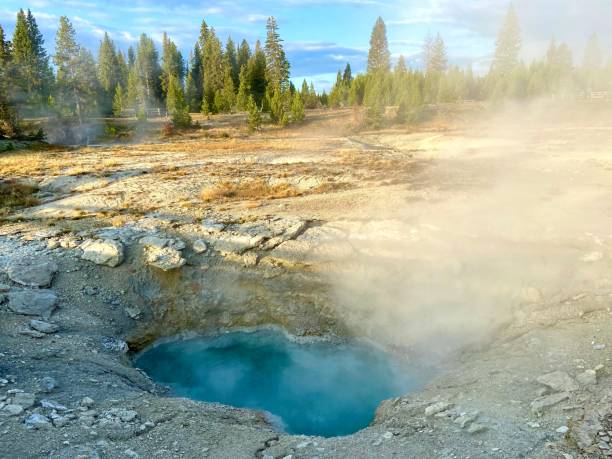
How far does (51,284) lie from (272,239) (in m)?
7.31

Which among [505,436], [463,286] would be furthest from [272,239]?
[505,436]

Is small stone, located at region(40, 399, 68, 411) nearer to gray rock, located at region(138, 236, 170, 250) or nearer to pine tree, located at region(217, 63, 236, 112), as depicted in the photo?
gray rock, located at region(138, 236, 170, 250)

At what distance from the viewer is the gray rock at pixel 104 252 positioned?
15.9m

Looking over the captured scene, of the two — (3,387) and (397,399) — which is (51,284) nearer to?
(3,387)

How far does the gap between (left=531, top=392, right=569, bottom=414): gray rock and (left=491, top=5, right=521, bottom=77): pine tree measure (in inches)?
2925

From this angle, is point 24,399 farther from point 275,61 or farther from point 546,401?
point 275,61

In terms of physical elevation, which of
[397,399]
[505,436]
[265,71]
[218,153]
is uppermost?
[265,71]

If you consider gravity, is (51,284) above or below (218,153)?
below

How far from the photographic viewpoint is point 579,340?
10977 millimetres

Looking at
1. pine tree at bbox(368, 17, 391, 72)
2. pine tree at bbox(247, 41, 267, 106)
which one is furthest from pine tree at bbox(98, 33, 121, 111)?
pine tree at bbox(368, 17, 391, 72)

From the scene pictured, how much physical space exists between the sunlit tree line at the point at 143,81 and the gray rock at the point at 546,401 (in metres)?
48.1

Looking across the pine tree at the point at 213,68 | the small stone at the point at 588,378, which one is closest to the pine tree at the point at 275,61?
the pine tree at the point at 213,68

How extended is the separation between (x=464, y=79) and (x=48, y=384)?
89870 mm

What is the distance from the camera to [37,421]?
318 inches
